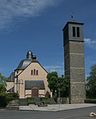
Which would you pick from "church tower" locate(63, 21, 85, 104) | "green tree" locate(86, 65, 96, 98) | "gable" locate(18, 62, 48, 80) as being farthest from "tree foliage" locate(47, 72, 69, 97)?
"green tree" locate(86, 65, 96, 98)

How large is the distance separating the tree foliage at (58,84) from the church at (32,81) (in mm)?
4978

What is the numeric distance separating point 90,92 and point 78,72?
42.6ft

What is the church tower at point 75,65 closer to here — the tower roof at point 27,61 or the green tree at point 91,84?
the green tree at point 91,84

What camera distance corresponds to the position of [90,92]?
85.1 m

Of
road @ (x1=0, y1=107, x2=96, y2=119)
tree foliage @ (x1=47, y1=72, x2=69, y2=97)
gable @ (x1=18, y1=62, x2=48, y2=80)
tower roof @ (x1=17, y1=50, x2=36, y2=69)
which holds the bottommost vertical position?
road @ (x1=0, y1=107, x2=96, y2=119)

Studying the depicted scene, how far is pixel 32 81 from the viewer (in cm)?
8825

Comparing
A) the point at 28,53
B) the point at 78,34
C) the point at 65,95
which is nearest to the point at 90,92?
the point at 65,95

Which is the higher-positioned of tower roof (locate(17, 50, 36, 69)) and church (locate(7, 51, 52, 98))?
tower roof (locate(17, 50, 36, 69))

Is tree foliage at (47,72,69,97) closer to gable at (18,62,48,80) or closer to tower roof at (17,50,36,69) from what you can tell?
gable at (18,62,48,80)

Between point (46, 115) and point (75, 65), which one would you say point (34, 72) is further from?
point (46, 115)

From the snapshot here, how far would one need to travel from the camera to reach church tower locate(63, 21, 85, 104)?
73.8 meters

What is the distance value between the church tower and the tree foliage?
145cm

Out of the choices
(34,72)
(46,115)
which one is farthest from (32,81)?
(46,115)

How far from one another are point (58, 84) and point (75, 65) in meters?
6.86
